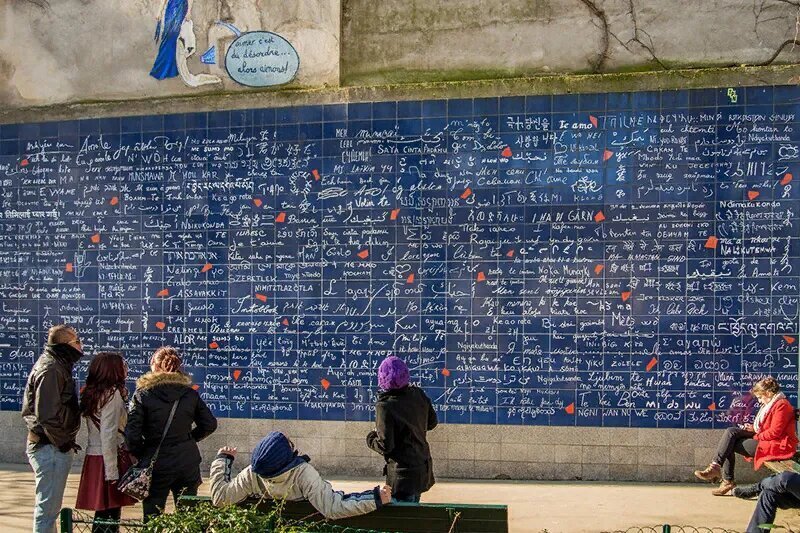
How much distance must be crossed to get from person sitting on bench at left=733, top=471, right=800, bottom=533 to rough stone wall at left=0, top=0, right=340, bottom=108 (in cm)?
605

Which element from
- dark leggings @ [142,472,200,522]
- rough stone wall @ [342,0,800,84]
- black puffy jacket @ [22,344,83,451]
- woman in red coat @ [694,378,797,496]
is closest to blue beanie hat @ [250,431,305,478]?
dark leggings @ [142,472,200,522]

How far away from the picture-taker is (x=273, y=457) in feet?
19.7

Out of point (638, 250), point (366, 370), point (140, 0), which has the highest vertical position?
point (140, 0)

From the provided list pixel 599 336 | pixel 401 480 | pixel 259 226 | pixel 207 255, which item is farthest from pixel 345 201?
pixel 401 480

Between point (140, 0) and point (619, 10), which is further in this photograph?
point (140, 0)

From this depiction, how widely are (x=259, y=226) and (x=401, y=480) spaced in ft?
14.4

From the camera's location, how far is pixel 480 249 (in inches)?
408

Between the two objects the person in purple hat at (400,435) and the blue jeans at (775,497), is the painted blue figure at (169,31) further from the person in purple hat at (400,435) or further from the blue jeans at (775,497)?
the blue jeans at (775,497)

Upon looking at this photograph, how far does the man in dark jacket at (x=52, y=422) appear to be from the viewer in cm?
755

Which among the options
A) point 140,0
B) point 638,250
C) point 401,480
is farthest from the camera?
point 140,0

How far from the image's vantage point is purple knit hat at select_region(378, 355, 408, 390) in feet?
23.9

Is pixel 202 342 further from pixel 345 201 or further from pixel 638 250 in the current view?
pixel 638 250

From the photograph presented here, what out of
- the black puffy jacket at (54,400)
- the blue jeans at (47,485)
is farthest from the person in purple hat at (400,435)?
the blue jeans at (47,485)

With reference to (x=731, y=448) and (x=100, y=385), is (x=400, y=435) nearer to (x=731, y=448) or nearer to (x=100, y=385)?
(x=100, y=385)
